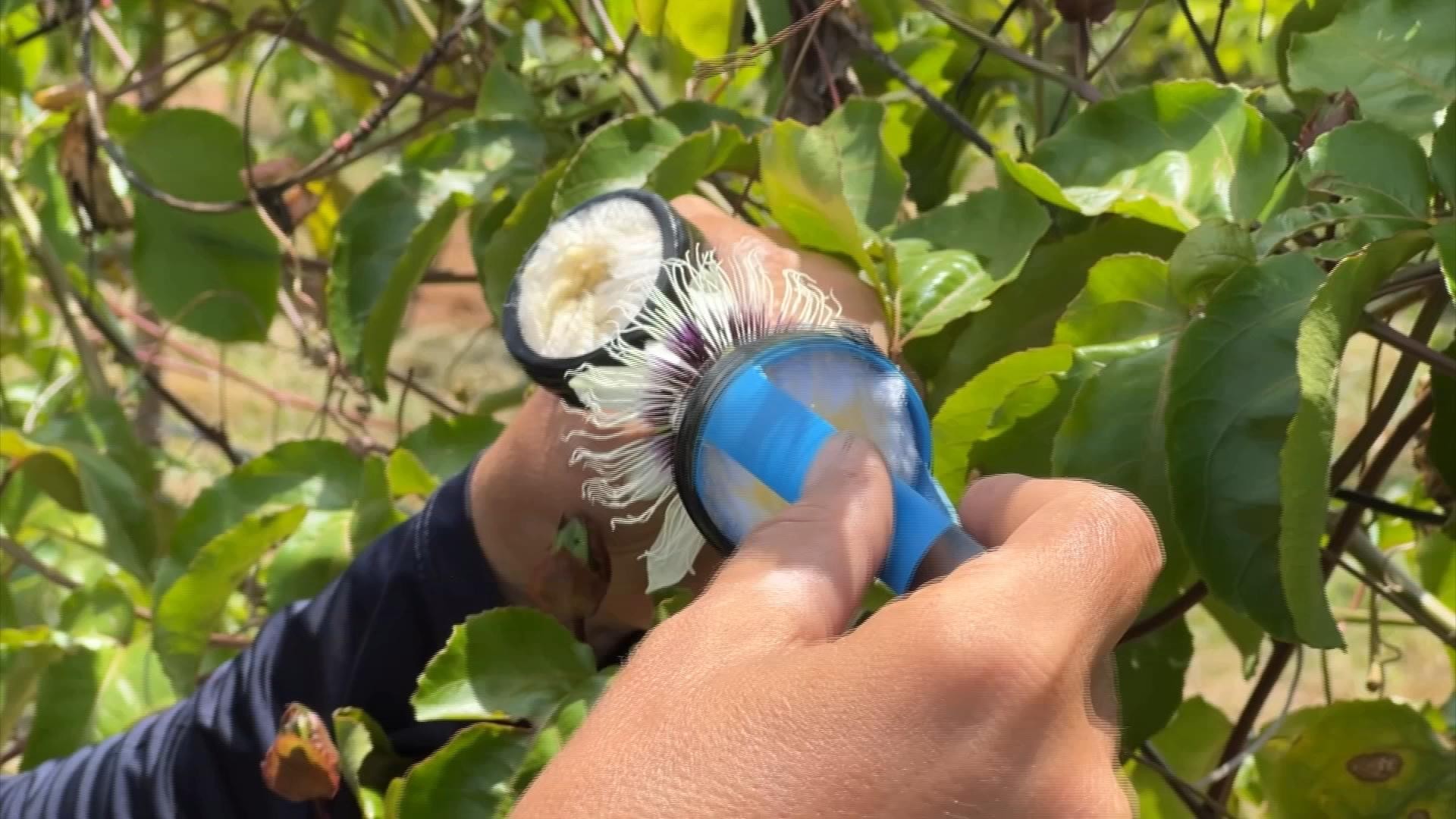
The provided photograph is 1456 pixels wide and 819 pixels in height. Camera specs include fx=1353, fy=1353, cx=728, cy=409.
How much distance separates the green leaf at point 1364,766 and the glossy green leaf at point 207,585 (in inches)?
Answer: 20.9

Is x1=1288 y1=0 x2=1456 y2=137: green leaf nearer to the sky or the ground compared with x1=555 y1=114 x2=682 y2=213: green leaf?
nearer to the sky

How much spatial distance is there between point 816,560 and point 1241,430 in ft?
0.71

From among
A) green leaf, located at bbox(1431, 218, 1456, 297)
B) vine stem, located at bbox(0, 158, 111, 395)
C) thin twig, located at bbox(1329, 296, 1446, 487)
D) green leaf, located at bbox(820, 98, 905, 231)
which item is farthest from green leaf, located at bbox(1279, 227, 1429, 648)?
vine stem, located at bbox(0, 158, 111, 395)

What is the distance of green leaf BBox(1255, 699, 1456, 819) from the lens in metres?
0.63

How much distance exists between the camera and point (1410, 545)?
2.91ft

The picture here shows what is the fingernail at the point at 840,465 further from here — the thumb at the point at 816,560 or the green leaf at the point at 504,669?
the green leaf at the point at 504,669

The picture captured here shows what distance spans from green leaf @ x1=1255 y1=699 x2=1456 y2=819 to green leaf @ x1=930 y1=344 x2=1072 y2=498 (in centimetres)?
26

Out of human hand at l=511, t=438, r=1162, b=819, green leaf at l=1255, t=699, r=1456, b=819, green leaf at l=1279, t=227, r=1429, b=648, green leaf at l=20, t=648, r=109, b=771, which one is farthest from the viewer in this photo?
green leaf at l=20, t=648, r=109, b=771

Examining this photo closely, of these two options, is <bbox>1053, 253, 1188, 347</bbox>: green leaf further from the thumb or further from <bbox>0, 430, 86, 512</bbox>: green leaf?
<bbox>0, 430, 86, 512</bbox>: green leaf

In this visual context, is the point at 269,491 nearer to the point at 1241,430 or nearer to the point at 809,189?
the point at 809,189

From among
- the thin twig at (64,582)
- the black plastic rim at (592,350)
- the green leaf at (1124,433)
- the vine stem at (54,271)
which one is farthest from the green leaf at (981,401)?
the vine stem at (54,271)

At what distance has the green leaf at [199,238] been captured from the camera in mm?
918

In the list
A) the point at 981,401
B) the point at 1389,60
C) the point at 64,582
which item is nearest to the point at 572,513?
the point at 981,401

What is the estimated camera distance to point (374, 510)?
74 cm
